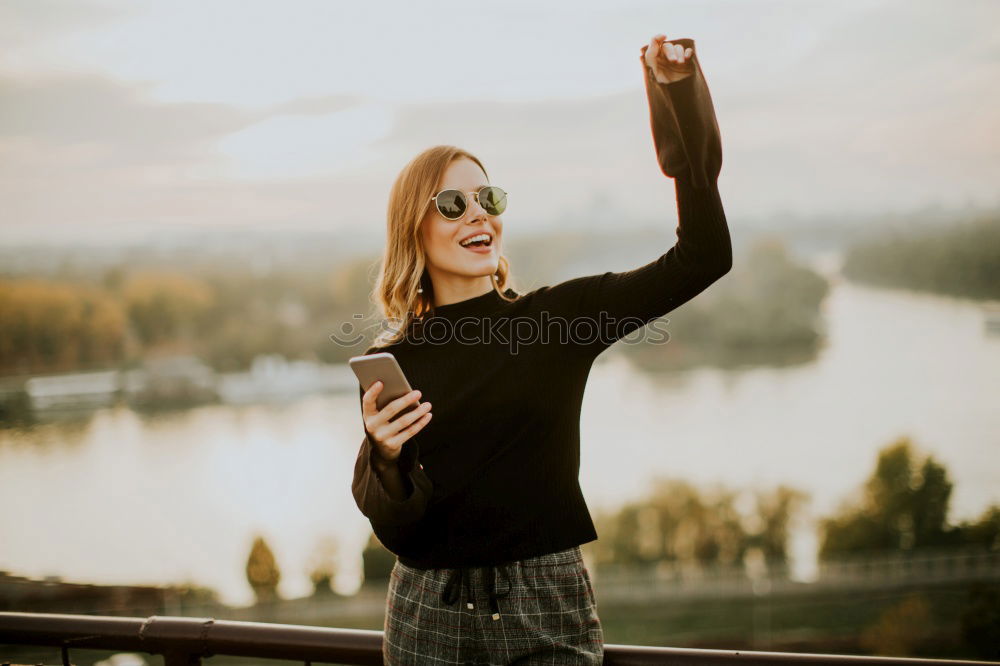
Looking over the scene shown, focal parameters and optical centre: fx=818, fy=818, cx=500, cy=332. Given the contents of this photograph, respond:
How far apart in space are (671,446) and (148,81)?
3750cm

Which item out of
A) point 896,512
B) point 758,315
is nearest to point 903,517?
point 896,512

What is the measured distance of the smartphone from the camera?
1257 mm

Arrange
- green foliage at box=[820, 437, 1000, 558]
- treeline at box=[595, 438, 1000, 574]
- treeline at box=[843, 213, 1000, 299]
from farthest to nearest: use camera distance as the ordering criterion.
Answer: treeline at box=[595, 438, 1000, 574]
green foliage at box=[820, 437, 1000, 558]
treeline at box=[843, 213, 1000, 299]

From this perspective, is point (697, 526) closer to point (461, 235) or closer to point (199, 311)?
point (199, 311)

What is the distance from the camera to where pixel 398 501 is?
129cm

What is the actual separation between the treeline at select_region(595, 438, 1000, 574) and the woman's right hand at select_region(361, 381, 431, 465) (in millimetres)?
40204

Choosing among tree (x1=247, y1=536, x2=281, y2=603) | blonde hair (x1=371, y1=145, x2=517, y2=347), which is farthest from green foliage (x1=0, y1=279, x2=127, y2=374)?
blonde hair (x1=371, y1=145, x2=517, y2=347)

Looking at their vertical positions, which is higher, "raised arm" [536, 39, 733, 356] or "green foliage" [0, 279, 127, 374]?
"green foliage" [0, 279, 127, 374]

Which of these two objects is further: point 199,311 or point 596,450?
→ point 596,450

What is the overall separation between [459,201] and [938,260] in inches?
1750

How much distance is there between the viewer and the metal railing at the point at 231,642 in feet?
4.56

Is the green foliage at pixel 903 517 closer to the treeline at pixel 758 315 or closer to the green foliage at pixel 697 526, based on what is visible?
the green foliage at pixel 697 526

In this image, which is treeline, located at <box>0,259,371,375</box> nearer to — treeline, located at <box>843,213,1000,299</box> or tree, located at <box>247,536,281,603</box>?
tree, located at <box>247,536,281,603</box>

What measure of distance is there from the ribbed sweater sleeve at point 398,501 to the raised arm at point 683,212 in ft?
1.26
